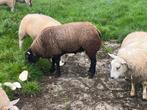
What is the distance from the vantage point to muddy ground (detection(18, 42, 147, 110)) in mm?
9734

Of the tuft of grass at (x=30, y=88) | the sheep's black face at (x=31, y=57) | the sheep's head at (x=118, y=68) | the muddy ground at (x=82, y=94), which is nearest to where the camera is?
the muddy ground at (x=82, y=94)

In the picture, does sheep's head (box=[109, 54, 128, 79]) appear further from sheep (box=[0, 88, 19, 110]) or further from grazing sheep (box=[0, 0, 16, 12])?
grazing sheep (box=[0, 0, 16, 12])

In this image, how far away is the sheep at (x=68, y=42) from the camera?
34.8ft

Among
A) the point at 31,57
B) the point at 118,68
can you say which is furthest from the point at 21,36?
the point at 118,68

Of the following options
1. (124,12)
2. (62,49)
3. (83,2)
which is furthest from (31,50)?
(83,2)

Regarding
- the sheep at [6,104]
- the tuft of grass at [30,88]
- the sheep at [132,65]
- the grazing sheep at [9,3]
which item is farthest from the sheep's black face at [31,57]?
the grazing sheep at [9,3]

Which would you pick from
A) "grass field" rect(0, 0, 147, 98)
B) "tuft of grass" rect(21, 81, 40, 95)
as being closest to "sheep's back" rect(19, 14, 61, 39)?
"grass field" rect(0, 0, 147, 98)

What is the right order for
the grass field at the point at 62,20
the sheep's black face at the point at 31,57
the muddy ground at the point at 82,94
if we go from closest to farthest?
the muddy ground at the point at 82,94 → the grass field at the point at 62,20 → the sheep's black face at the point at 31,57

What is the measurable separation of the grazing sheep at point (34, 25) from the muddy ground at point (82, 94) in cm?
132

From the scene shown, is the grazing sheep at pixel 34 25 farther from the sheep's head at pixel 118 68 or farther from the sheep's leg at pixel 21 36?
the sheep's head at pixel 118 68

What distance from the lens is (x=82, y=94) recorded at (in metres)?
10.2

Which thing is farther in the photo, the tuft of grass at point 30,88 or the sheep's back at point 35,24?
the sheep's back at point 35,24

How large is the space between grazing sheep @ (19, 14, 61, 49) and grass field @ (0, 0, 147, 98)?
0.38 metres

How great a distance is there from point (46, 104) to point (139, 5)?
7.22 metres
